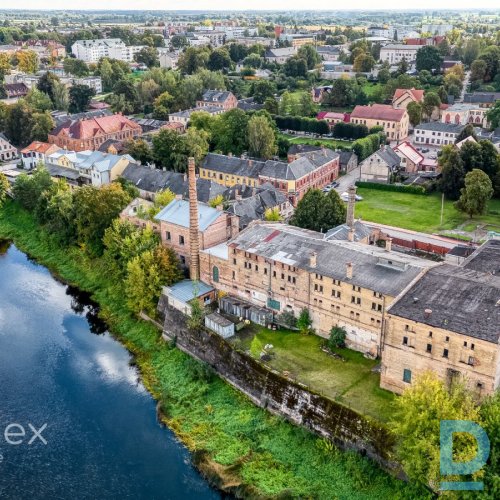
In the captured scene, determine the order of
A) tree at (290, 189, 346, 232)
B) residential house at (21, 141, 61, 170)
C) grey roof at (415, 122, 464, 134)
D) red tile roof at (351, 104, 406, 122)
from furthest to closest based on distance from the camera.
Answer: red tile roof at (351, 104, 406, 122)
grey roof at (415, 122, 464, 134)
residential house at (21, 141, 61, 170)
tree at (290, 189, 346, 232)

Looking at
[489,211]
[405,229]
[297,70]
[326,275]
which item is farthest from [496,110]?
[326,275]

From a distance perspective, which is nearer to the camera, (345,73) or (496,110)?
(496,110)

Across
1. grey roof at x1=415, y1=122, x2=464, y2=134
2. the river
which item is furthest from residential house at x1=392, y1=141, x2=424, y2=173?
the river

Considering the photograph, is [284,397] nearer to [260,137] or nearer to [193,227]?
[193,227]

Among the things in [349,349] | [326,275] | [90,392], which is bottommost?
[90,392]

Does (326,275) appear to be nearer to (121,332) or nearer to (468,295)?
(468,295)

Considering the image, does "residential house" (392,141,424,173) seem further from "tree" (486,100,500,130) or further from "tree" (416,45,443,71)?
"tree" (416,45,443,71)

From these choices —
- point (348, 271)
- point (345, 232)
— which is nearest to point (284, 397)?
point (348, 271)
